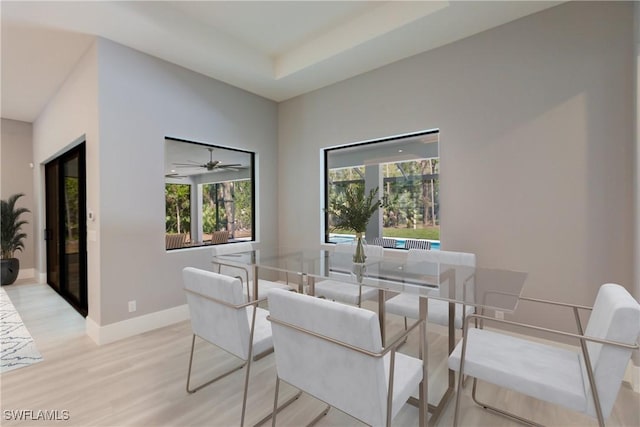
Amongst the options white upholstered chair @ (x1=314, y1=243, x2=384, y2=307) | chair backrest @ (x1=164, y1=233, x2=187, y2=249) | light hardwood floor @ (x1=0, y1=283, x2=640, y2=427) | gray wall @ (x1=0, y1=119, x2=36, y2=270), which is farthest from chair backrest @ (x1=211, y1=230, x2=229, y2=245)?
gray wall @ (x1=0, y1=119, x2=36, y2=270)

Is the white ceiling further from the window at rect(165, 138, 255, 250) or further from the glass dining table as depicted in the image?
the glass dining table

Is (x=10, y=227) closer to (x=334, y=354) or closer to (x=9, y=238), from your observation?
(x=9, y=238)

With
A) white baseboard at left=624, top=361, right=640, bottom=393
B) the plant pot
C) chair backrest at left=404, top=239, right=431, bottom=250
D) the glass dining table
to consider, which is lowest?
white baseboard at left=624, top=361, right=640, bottom=393

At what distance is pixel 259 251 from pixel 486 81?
2.80 metres

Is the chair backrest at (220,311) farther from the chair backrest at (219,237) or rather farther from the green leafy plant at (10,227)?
the green leafy plant at (10,227)

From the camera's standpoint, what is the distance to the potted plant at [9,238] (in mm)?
4945

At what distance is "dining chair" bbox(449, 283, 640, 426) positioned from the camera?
1.19 meters

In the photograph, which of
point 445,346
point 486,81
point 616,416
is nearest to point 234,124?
point 486,81

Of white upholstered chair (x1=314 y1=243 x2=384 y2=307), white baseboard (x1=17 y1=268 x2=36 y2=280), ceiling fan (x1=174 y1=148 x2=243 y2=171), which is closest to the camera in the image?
white upholstered chair (x1=314 y1=243 x2=384 y2=307)

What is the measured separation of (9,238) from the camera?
504cm

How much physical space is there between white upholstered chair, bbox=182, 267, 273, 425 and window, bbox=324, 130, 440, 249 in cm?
190

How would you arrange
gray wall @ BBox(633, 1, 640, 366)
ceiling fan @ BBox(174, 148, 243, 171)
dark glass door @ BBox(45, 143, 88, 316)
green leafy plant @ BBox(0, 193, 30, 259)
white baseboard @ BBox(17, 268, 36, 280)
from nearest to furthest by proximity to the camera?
1. gray wall @ BBox(633, 1, 640, 366)
2. dark glass door @ BBox(45, 143, 88, 316)
3. ceiling fan @ BBox(174, 148, 243, 171)
4. green leafy plant @ BBox(0, 193, 30, 259)
5. white baseboard @ BBox(17, 268, 36, 280)

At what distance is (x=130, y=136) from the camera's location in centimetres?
306

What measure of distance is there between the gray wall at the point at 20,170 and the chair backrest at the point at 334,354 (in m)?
6.62
